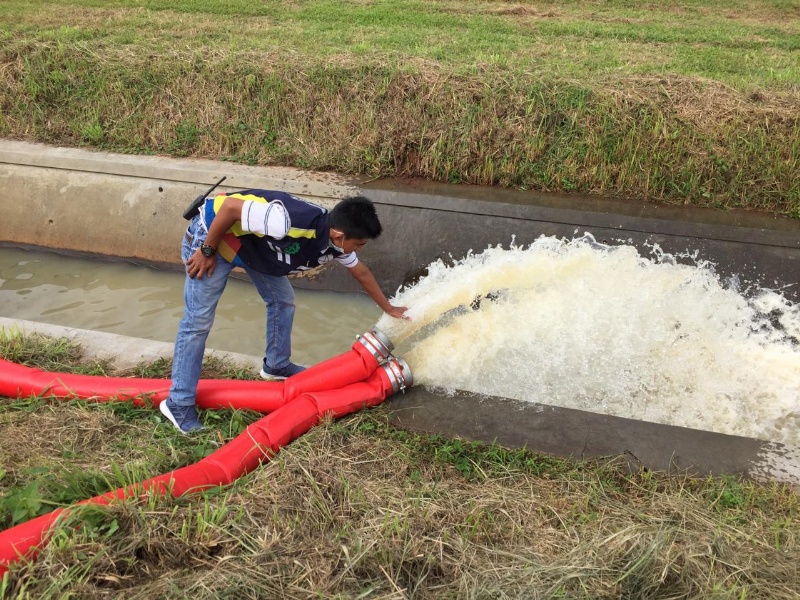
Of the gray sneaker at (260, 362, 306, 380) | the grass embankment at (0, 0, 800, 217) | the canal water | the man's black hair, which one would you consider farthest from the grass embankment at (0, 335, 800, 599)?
the grass embankment at (0, 0, 800, 217)

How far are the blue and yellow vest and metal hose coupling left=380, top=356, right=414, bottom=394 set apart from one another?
76 centimetres

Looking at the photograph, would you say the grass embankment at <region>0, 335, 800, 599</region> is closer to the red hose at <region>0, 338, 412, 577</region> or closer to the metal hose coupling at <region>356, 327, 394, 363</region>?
the red hose at <region>0, 338, 412, 577</region>

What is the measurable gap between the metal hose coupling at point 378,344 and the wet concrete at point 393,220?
293mm

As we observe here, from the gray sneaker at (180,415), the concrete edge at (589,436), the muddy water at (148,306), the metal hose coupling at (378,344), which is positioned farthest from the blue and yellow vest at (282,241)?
the muddy water at (148,306)

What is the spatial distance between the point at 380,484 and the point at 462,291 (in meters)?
2.33

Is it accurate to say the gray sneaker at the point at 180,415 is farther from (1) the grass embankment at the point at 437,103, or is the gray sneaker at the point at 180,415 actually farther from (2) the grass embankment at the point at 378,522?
(1) the grass embankment at the point at 437,103

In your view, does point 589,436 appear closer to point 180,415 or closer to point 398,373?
point 398,373

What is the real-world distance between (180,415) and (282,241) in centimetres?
118

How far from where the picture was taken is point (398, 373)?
4.05 meters

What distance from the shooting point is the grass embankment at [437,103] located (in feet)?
21.8

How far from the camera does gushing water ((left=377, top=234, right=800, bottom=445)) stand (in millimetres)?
4402

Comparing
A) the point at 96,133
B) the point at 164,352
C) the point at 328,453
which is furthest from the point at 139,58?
the point at 328,453

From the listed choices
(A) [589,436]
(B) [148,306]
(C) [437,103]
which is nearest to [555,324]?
(A) [589,436]

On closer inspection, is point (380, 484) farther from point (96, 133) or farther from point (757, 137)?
point (96, 133)
